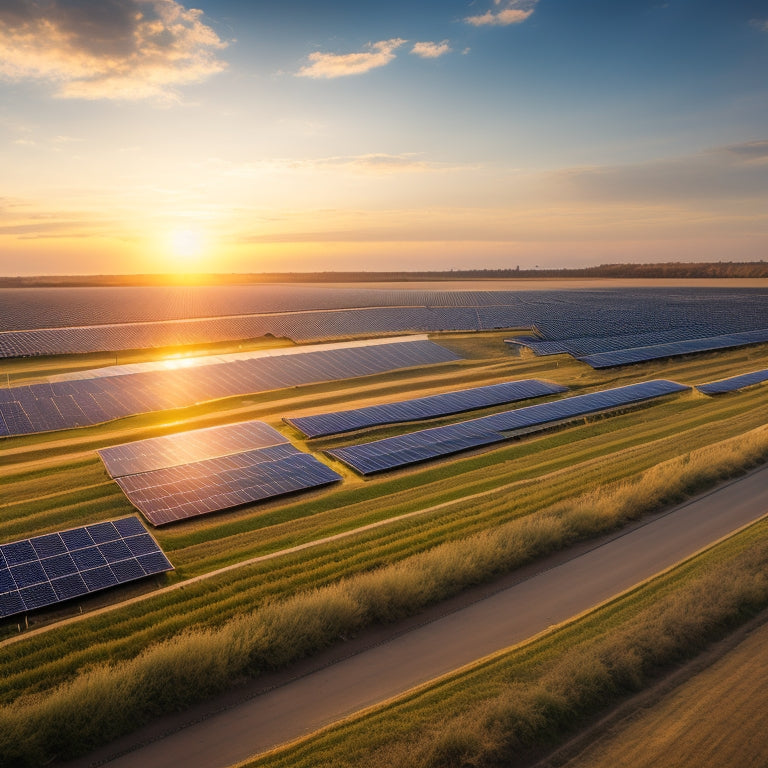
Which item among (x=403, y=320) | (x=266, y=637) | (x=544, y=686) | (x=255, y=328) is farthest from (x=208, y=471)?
(x=403, y=320)

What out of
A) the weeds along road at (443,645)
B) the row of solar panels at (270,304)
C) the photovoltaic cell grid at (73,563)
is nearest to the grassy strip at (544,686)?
the weeds along road at (443,645)

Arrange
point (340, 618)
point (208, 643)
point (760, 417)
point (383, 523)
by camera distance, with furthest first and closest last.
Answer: point (760, 417) → point (383, 523) → point (340, 618) → point (208, 643)

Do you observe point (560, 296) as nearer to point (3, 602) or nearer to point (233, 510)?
point (233, 510)

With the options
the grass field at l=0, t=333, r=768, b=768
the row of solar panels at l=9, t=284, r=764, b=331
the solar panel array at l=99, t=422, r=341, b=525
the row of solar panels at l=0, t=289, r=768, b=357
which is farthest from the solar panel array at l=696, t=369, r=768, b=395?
the solar panel array at l=99, t=422, r=341, b=525

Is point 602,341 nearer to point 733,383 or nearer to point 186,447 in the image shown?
point 733,383

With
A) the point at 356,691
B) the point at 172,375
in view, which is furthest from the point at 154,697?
the point at 172,375

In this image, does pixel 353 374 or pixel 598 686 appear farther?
pixel 353 374
